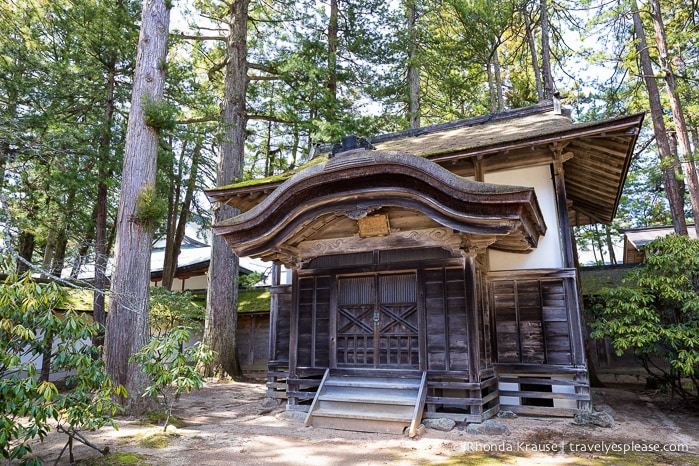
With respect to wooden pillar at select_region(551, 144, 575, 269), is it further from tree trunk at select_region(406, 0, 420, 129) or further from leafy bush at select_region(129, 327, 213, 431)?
tree trunk at select_region(406, 0, 420, 129)

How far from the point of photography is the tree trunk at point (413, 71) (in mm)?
16750

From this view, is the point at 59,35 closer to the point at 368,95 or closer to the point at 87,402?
the point at 368,95

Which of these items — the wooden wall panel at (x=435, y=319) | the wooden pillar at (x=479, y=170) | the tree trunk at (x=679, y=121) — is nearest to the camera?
the wooden wall panel at (x=435, y=319)

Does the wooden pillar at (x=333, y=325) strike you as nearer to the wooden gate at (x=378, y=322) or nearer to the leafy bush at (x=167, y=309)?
the wooden gate at (x=378, y=322)

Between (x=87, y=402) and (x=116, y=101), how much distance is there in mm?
11592

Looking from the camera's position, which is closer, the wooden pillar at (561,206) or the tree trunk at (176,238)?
the wooden pillar at (561,206)

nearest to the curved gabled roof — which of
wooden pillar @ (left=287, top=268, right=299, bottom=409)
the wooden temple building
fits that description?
the wooden temple building

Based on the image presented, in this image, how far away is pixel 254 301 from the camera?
19.4 meters

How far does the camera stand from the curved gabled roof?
19.7 ft

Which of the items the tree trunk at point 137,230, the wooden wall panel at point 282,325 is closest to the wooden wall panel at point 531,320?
the wooden wall panel at point 282,325

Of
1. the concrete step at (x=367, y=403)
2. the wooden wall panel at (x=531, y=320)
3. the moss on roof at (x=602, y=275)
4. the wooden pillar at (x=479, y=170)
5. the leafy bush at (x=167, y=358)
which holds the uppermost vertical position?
the wooden pillar at (x=479, y=170)

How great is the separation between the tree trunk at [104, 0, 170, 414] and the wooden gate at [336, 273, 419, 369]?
3.42 m

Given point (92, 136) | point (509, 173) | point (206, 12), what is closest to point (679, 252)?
point (509, 173)

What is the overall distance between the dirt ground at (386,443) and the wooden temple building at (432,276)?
0.46m
